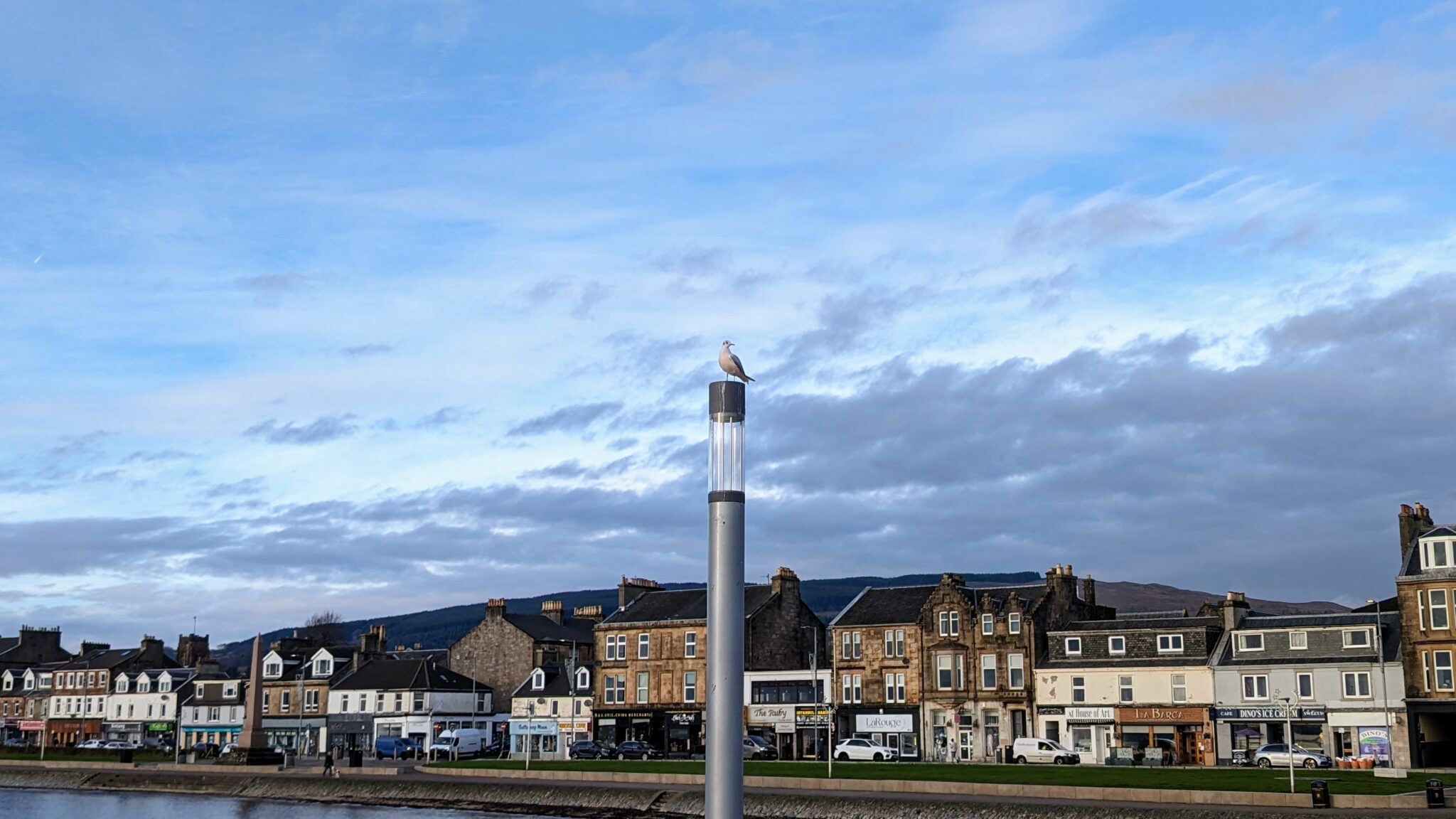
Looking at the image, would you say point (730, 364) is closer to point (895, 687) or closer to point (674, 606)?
point (895, 687)

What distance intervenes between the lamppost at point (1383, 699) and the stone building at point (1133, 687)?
858cm

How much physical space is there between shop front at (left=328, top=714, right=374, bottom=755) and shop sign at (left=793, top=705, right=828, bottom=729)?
36.8 m

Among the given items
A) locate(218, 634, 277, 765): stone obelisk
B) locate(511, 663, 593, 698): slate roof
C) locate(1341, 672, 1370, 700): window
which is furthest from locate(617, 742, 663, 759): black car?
locate(1341, 672, 1370, 700): window

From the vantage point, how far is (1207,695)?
78188mm

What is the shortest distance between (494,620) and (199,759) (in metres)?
26.9

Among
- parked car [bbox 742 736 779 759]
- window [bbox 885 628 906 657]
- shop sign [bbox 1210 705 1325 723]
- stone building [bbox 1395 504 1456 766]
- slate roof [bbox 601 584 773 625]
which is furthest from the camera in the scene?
slate roof [bbox 601 584 773 625]

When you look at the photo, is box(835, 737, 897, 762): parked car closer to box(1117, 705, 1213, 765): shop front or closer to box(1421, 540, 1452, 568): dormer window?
box(1117, 705, 1213, 765): shop front

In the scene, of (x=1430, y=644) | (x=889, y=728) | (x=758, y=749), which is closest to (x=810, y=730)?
(x=889, y=728)

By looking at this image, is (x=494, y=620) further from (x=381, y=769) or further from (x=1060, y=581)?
(x=1060, y=581)

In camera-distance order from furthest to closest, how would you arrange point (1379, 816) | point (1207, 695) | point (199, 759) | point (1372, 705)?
1. point (199, 759)
2. point (1207, 695)
3. point (1372, 705)
4. point (1379, 816)

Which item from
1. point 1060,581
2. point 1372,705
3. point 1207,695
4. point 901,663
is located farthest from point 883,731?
point 1372,705

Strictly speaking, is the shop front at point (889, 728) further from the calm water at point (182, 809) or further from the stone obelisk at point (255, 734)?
the stone obelisk at point (255, 734)

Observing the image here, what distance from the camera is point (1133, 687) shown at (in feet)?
266

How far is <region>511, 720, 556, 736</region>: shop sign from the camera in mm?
103375
